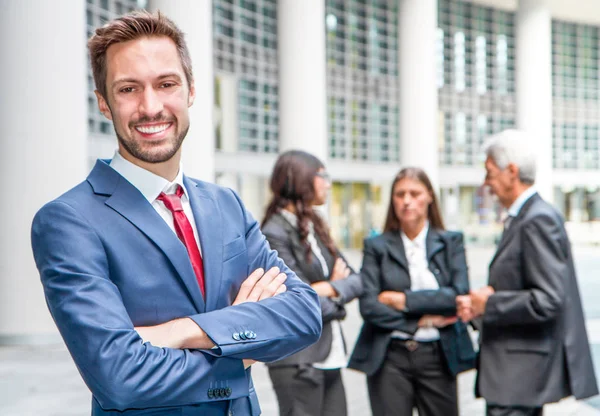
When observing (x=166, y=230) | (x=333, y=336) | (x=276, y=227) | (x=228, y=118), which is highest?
(x=228, y=118)

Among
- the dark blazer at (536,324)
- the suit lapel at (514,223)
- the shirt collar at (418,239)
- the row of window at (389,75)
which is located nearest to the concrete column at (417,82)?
the row of window at (389,75)

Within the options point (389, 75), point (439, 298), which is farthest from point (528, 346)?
point (389, 75)

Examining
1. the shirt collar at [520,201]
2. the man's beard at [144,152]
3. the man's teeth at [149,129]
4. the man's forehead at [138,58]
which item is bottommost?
the shirt collar at [520,201]

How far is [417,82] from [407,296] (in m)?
22.8

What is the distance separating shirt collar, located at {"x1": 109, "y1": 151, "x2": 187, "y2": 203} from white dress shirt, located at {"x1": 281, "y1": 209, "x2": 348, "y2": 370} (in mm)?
2383

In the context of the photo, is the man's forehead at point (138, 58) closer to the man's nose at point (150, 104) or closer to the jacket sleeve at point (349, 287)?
the man's nose at point (150, 104)

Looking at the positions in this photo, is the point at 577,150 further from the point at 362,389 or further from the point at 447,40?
the point at 362,389

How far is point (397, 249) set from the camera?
4.67m

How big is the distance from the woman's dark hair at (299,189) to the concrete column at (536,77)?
29.0 meters

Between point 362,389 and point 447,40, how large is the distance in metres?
29.9

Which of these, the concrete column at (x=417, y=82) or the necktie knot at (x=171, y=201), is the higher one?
the concrete column at (x=417, y=82)

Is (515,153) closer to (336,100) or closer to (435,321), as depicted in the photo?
(435,321)

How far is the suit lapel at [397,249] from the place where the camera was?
464 cm

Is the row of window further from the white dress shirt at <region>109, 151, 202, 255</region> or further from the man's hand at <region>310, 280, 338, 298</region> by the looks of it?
the white dress shirt at <region>109, 151, 202, 255</region>
